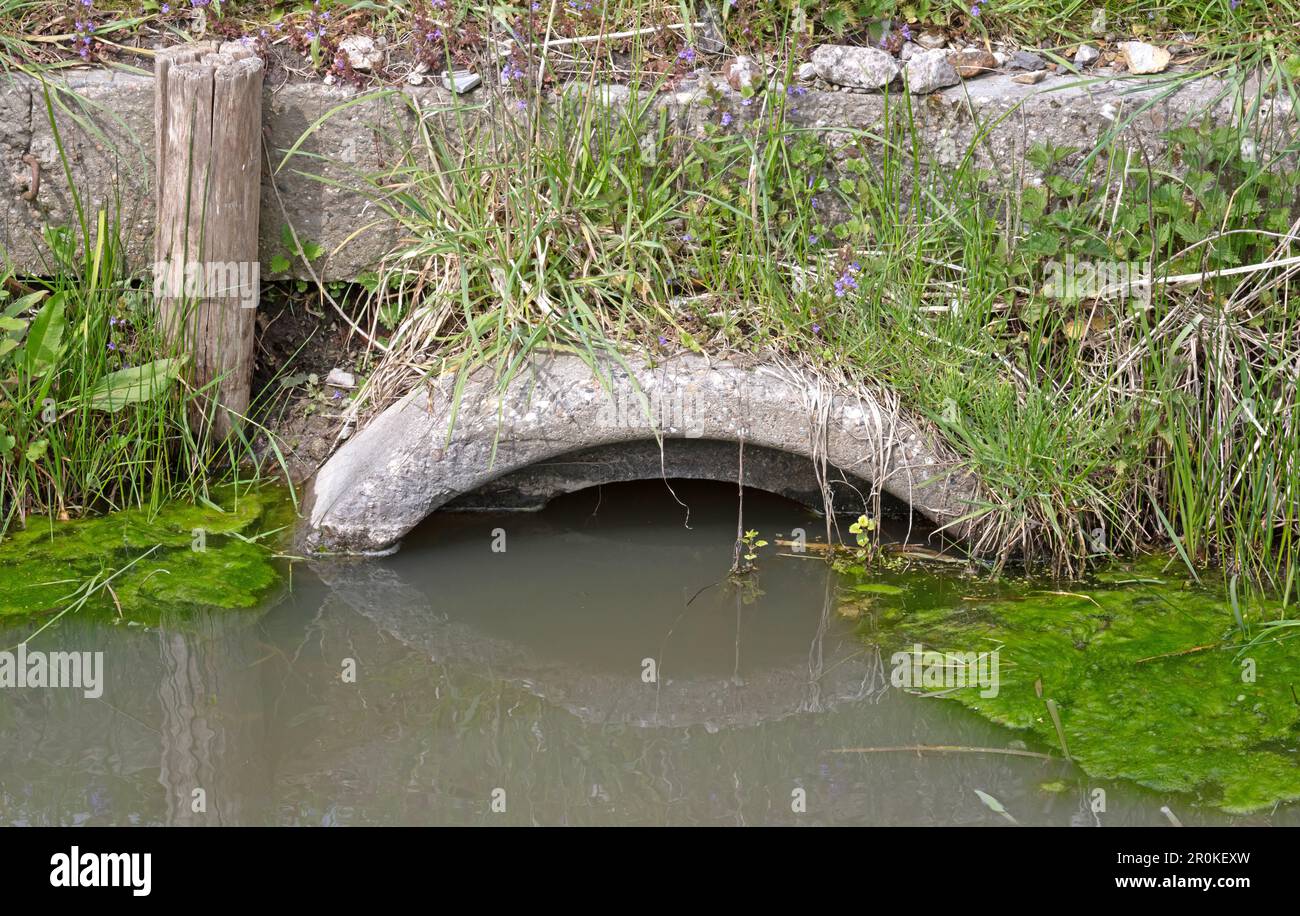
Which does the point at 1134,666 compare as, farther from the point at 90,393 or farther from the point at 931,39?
the point at 90,393

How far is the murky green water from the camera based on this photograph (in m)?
2.91

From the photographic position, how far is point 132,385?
155 inches

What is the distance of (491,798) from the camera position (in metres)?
2.94

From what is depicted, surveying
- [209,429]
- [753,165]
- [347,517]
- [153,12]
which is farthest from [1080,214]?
[153,12]

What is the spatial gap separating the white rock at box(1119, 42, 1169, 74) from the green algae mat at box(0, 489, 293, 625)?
298 centimetres

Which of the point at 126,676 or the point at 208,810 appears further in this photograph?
the point at 126,676

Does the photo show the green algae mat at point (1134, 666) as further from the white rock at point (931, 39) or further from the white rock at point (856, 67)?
the white rock at point (931, 39)

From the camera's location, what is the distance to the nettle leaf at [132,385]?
12.8 ft

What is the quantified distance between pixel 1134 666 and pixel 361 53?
9.49ft

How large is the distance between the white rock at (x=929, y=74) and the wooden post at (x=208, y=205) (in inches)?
77.6

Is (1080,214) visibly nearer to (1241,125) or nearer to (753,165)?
(1241,125)

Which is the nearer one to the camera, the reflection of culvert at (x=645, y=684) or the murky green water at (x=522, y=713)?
the murky green water at (x=522, y=713)

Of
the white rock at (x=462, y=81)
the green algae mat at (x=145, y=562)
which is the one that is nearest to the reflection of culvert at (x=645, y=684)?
the green algae mat at (x=145, y=562)

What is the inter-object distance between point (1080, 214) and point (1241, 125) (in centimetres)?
50
